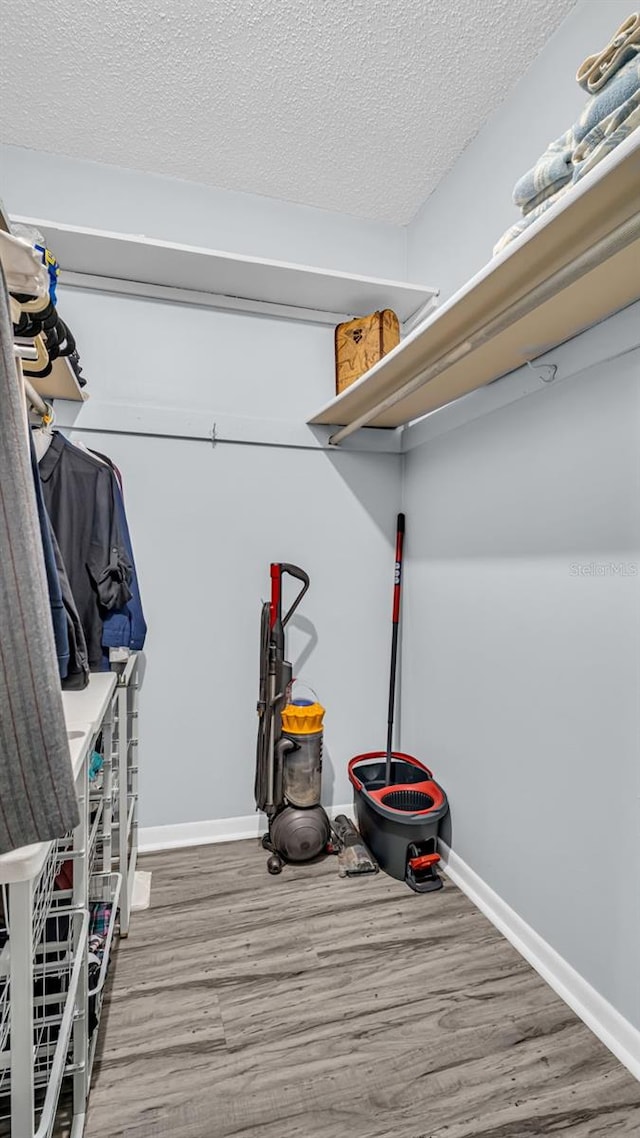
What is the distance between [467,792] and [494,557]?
Answer: 889 millimetres

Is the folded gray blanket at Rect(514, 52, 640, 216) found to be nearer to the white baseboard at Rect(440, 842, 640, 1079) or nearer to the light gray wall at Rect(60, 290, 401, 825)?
the light gray wall at Rect(60, 290, 401, 825)

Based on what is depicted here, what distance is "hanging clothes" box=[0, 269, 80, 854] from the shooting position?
69 centimetres

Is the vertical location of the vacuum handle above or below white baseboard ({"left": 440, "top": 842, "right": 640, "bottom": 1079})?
above

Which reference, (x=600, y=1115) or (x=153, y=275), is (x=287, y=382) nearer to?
(x=153, y=275)

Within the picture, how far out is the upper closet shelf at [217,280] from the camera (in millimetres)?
2035

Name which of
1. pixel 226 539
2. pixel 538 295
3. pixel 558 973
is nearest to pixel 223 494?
pixel 226 539

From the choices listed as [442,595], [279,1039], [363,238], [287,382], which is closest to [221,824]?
[279,1039]

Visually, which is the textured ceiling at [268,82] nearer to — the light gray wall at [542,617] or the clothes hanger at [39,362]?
the light gray wall at [542,617]

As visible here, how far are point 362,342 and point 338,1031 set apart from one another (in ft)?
7.66

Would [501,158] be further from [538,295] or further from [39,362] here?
[39,362]

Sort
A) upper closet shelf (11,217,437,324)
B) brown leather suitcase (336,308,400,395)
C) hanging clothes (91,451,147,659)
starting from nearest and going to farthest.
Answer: hanging clothes (91,451,147,659) → upper closet shelf (11,217,437,324) → brown leather suitcase (336,308,400,395)

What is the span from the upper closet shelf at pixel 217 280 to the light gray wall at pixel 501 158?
0.20 meters

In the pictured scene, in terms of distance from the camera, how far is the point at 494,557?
6.36ft

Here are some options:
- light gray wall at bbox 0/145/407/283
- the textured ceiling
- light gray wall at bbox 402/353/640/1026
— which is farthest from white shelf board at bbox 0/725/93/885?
light gray wall at bbox 0/145/407/283
